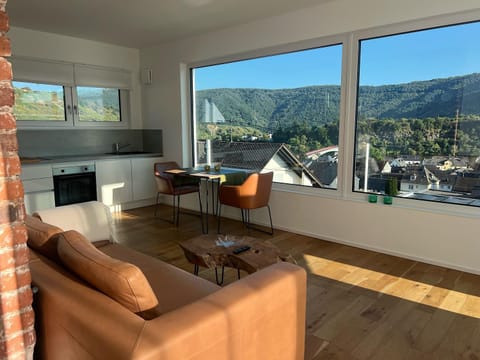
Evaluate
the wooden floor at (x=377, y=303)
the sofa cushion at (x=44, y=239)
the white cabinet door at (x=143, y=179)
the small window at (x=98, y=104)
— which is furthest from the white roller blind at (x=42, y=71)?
the sofa cushion at (x=44, y=239)

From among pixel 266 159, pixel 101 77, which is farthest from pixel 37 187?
pixel 266 159

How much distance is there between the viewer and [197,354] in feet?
3.91

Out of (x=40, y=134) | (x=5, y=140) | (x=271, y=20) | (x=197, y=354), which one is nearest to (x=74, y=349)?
(x=197, y=354)

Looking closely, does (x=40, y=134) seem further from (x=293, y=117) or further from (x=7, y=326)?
(x=7, y=326)

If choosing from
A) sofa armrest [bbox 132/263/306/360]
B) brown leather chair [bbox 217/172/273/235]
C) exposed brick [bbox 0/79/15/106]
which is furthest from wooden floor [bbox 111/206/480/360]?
exposed brick [bbox 0/79/15/106]

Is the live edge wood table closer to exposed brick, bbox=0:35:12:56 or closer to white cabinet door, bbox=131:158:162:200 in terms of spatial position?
exposed brick, bbox=0:35:12:56

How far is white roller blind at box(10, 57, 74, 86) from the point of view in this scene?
4832 millimetres

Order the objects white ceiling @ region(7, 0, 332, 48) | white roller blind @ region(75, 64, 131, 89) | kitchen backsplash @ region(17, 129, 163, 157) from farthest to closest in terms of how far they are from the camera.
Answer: white roller blind @ region(75, 64, 131, 89), kitchen backsplash @ region(17, 129, 163, 157), white ceiling @ region(7, 0, 332, 48)

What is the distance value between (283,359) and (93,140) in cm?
517

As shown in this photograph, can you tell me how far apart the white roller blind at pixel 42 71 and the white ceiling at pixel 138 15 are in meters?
0.46

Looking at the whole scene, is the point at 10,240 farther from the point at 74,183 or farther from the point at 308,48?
the point at 74,183

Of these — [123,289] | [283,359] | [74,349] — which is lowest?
[283,359]

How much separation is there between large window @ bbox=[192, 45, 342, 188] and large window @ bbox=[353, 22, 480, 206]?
0.39m

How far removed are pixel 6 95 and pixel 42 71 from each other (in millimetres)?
4542
